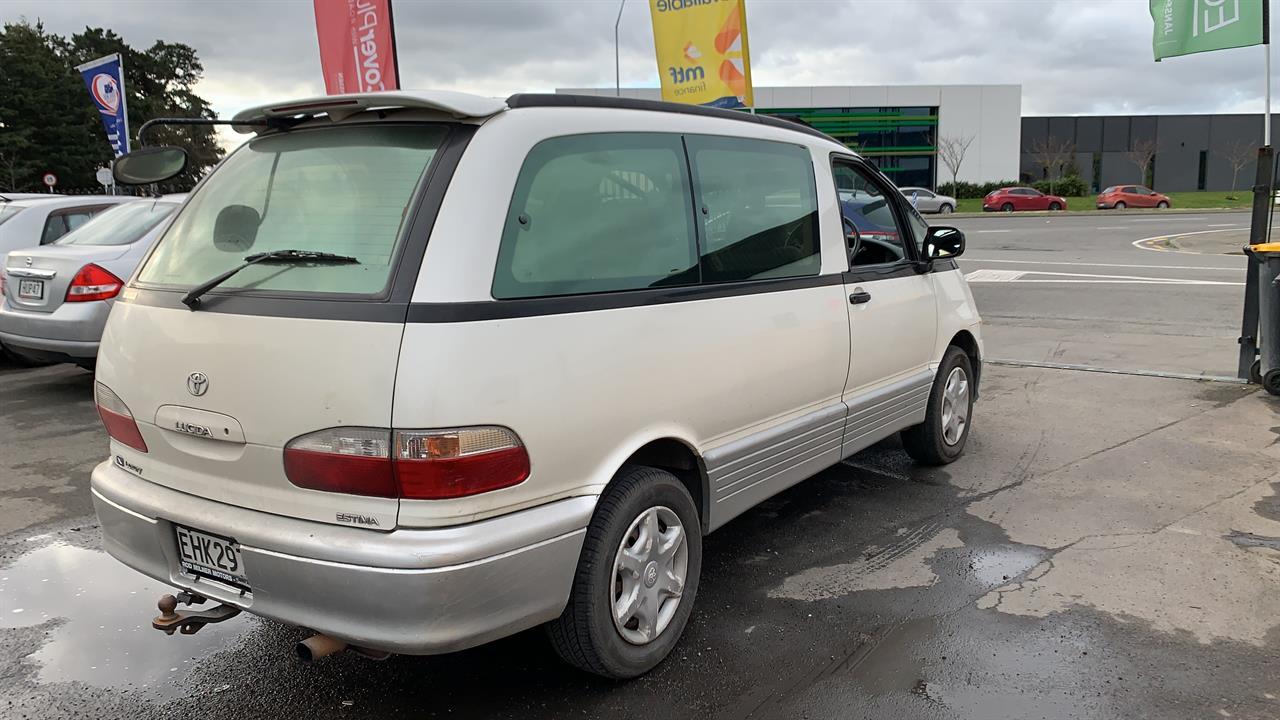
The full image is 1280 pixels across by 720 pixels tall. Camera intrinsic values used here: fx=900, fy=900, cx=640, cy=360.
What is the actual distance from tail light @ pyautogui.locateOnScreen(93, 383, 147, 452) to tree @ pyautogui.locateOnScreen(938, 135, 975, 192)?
59720mm

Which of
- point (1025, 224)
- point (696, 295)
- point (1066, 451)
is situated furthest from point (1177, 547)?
point (1025, 224)

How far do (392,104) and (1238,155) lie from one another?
7477 cm

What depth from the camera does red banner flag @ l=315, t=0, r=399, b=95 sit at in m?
8.62

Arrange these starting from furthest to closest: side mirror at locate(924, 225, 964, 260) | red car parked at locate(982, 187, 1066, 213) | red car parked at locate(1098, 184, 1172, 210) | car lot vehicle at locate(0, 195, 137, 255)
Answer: red car parked at locate(982, 187, 1066, 213) → red car parked at locate(1098, 184, 1172, 210) → car lot vehicle at locate(0, 195, 137, 255) → side mirror at locate(924, 225, 964, 260)

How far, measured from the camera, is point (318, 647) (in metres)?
2.52

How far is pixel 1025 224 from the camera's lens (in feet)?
102

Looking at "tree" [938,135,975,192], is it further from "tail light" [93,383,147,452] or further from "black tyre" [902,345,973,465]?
"tail light" [93,383,147,452]

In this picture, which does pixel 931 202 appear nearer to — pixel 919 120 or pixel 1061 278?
pixel 919 120

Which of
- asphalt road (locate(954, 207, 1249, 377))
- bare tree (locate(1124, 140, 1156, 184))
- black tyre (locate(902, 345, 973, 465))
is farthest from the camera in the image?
bare tree (locate(1124, 140, 1156, 184))

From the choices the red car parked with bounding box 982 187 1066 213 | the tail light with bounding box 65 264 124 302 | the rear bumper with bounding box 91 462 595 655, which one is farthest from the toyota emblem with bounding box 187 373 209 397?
→ the red car parked with bounding box 982 187 1066 213

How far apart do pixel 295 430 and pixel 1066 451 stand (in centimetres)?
491

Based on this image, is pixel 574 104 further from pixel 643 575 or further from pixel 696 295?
pixel 643 575

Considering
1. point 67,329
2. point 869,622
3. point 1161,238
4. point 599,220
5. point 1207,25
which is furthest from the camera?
point 1161,238

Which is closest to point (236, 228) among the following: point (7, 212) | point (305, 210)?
point (305, 210)
